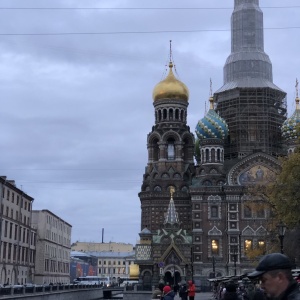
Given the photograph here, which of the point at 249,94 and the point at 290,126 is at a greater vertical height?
the point at 249,94

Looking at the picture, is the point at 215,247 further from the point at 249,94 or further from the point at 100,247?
the point at 100,247

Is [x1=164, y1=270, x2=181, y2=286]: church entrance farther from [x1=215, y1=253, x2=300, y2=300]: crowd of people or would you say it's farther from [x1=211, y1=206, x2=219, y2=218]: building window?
[x1=215, y1=253, x2=300, y2=300]: crowd of people

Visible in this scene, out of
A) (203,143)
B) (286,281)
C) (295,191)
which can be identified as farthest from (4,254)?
(286,281)

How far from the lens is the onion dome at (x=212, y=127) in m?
65.1

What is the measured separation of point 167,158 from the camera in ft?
226

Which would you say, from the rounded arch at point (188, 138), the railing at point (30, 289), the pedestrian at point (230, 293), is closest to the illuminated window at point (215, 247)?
the rounded arch at point (188, 138)

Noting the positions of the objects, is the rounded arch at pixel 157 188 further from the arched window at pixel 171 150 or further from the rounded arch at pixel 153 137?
the rounded arch at pixel 153 137

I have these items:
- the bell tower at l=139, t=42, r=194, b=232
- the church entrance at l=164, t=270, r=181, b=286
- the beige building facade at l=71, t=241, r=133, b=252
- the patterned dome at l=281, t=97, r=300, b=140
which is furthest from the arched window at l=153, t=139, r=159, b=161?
the beige building facade at l=71, t=241, r=133, b=252

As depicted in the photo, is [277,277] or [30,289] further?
[30,289]

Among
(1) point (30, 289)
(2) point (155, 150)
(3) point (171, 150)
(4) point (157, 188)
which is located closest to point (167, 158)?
(3) point (171, 150)

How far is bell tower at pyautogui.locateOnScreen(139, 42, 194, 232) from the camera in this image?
67.7 m

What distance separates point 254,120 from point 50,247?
2818 cm

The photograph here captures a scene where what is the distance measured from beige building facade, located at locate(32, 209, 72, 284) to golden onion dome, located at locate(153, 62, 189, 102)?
18.7m

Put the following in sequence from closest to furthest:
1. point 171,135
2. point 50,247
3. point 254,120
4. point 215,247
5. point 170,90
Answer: point 215,247
point 254,120
point 171,135
point 170,90
point 50,247
